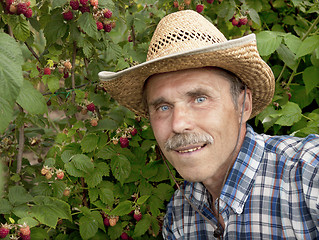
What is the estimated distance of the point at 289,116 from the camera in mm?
2494

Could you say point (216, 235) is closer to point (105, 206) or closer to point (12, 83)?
point (105, 206)

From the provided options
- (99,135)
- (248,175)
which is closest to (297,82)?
(248,175)

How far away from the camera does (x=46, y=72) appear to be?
2176mm

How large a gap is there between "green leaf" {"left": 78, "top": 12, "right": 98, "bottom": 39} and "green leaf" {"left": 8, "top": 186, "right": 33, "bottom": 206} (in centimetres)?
88

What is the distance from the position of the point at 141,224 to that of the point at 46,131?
3.54 feet

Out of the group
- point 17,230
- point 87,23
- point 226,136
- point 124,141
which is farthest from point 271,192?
point 87,23

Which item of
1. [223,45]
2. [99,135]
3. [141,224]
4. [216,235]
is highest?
[223,45]

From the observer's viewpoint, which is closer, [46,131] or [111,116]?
[111,116]

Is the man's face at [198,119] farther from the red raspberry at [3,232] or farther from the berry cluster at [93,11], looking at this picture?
the red raspberry at [3,232]

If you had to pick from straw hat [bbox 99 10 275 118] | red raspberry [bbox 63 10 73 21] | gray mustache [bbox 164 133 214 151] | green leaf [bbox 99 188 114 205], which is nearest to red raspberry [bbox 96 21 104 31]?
red raspberry [bbox 63 10 73 21]

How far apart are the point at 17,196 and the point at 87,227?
0.46 m

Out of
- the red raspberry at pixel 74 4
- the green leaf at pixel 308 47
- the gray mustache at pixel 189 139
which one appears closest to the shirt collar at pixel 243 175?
the gray mustache at pixel 189 139

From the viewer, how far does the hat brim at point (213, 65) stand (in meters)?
1.58

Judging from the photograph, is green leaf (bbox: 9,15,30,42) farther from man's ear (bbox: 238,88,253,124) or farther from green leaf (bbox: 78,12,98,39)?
man's ear (bbox: 238,88,253,124)
